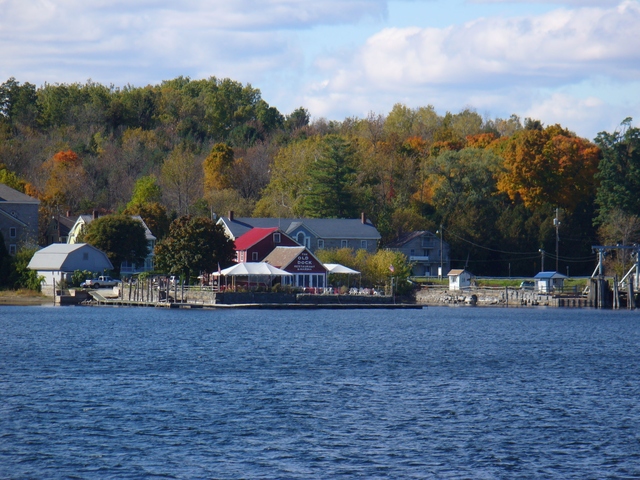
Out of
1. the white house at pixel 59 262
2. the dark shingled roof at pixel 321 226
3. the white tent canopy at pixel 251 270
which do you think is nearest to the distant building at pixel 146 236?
the dark shingled roof at pixel 321 226

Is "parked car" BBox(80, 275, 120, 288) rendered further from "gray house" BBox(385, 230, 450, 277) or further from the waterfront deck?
"gray house" BBox(385, 230, 450, 277)

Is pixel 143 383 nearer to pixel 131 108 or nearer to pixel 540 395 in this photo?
pixel 540 395

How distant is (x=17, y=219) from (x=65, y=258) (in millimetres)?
12860

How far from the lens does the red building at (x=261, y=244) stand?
288 ft

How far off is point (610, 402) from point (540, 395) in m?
2.33

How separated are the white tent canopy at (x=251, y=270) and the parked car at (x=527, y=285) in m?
27.0

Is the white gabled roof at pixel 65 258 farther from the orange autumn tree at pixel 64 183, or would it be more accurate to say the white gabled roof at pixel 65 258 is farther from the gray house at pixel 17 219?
the orange autumn tree at pixel 64 183

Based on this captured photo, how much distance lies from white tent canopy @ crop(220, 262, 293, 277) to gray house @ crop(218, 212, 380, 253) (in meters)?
17.1

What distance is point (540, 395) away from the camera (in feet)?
105

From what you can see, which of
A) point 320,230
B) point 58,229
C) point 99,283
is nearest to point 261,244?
point 320,230

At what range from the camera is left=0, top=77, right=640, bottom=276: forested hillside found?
10262 centimetres

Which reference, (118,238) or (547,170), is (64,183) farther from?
(547,170)

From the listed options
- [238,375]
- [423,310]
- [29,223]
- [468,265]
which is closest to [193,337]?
[238,375]

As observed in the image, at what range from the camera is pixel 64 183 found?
11781 centimetres
